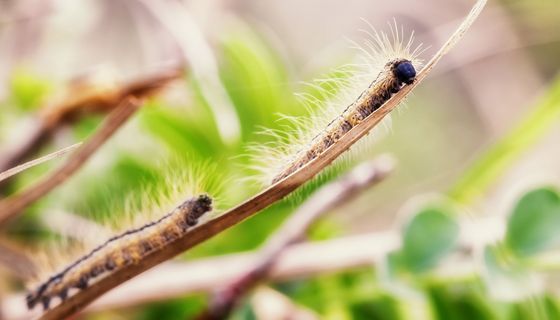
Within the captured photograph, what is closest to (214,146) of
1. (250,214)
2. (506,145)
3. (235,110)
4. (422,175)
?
(235,110)

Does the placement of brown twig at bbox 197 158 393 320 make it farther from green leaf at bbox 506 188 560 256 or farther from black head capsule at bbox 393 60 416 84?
black head capsule at bbox 393 60 416 84

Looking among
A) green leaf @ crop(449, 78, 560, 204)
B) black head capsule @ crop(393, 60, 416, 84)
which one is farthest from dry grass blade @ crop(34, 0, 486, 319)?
green leaf @ crop(449, 78, 560, 204)

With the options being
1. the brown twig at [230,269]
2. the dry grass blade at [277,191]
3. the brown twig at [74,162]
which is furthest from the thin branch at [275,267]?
the dry grass blade at [277,191]

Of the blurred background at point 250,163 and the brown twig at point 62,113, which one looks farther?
the brown twig at point 62,113

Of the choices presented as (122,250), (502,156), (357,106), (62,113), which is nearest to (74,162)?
(122,250)

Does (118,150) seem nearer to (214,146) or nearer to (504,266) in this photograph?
(214,146)

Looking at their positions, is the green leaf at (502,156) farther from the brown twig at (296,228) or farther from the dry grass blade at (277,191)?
the dry grass blade at (277,191)
